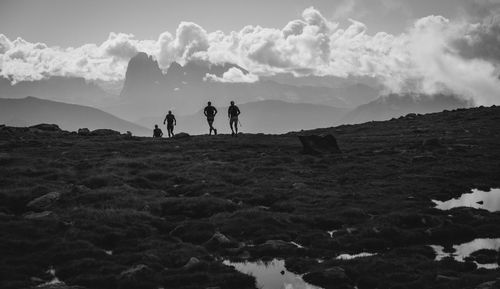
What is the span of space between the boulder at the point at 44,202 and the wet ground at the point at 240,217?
0.18 feet

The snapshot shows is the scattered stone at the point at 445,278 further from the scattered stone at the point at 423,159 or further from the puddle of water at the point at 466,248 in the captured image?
the scattered stone at the point at 423,159

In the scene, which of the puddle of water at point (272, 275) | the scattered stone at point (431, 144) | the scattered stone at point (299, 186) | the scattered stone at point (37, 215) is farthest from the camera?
the scattered stone at point (431, 144)

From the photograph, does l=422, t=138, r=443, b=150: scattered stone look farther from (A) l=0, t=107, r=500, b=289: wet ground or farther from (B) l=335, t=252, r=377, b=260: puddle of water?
(B) l=335, t=252, r=377, b=260: puddle of water

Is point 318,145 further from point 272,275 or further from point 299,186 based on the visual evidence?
point 272,275

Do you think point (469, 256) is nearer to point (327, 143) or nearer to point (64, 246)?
point (64, 246)

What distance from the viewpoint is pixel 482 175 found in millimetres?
35469

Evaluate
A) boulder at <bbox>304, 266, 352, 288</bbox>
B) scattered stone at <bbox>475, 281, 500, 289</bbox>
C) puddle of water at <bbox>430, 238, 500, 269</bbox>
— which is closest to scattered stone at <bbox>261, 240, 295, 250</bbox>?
boulder at <bbox>304, 266, 352, 288</bbox>

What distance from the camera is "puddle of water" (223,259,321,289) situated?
17.0 m

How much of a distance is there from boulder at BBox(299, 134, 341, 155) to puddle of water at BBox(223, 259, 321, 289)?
27.9m

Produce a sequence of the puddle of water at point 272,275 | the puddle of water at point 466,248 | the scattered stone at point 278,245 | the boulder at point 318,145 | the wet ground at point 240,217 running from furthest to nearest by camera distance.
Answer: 1. the boulder at point 318,145
2. the scattered stone at point 278,245
3. the puddle of water at point 466,248
4. the wet ground at point 240,217
5. the puddle of water at point 272,275

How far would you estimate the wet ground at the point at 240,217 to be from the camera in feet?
56.5

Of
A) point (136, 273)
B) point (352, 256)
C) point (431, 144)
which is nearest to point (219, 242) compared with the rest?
point (136, 273)

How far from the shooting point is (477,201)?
28.4m

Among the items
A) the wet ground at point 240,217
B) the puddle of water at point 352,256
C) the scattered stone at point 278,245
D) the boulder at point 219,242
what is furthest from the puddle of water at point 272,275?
the puddle of water at point 352,256
